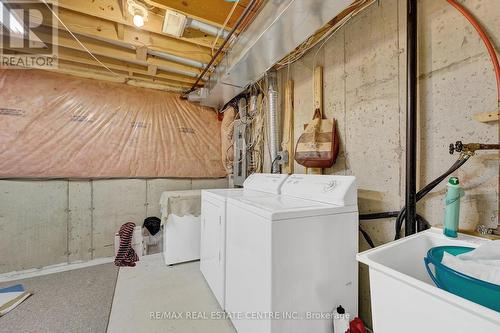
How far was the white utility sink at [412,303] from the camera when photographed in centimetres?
50

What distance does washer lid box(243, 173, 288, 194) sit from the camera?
190 centimetres

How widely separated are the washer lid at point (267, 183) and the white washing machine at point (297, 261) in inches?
14.8

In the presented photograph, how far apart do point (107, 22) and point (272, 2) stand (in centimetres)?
163

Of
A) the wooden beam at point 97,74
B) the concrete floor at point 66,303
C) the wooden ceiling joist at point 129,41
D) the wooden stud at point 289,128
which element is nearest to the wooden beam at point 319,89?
the wooden stud at point 289,128

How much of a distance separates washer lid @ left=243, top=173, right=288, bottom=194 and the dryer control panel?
0.40ft

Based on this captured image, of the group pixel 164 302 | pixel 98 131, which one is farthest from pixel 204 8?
pixel 164 302

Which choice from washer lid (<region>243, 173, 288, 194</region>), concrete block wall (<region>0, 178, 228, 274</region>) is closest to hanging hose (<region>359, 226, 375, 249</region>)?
washer lid (<region>243, 173, 288, 194</region>)

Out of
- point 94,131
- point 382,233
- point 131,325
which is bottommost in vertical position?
point 131,325

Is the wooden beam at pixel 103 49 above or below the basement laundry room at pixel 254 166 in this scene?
above

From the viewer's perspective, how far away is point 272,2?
138 cm

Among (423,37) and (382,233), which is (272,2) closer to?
(423,37)

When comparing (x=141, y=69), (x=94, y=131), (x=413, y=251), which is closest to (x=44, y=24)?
(x=141, y=69)

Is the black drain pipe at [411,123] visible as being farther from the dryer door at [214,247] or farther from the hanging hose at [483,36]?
the dryer door at [214,247]

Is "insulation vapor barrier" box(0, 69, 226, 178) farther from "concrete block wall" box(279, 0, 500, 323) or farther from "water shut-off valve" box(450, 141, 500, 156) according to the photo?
"water shut-off valve" box(450, 141, 500, 156)
